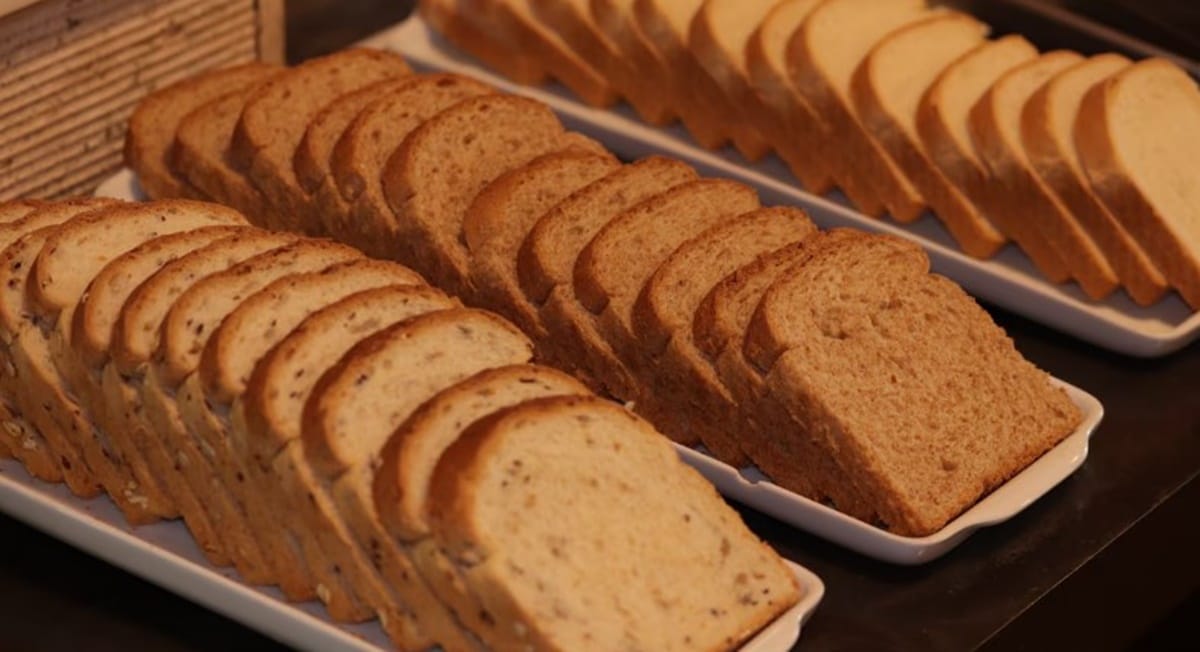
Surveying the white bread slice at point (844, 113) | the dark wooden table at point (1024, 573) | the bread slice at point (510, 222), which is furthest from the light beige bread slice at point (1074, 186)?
the bread slice at point (510, 222)

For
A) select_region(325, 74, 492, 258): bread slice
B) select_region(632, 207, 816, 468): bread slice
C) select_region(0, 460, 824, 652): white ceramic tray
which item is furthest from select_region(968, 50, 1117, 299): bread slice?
select_region(0, 460, 824, 652): white ceramic tray

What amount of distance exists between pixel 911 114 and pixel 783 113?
11.1 inches

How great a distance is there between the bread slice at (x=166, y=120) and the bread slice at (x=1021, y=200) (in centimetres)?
159

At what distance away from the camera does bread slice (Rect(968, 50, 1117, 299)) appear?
14.4 ft

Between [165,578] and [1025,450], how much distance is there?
1.52 m

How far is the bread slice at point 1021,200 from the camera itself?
173 inches

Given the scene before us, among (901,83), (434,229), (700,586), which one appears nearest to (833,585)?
(700,586)

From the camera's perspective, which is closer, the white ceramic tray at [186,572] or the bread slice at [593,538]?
the bread slice at [593,538]

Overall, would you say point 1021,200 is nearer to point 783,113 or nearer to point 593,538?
point 783,113

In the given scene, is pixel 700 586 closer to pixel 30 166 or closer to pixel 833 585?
pixel 833 585

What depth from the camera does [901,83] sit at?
4695 mm

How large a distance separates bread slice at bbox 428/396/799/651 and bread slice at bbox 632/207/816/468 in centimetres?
40

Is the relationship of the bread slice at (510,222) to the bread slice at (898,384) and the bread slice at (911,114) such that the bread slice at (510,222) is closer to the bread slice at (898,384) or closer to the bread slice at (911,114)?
the bread slice at (898,384)

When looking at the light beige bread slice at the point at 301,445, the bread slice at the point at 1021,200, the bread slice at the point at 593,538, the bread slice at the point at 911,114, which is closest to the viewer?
the bread slice at the point at 593,538
